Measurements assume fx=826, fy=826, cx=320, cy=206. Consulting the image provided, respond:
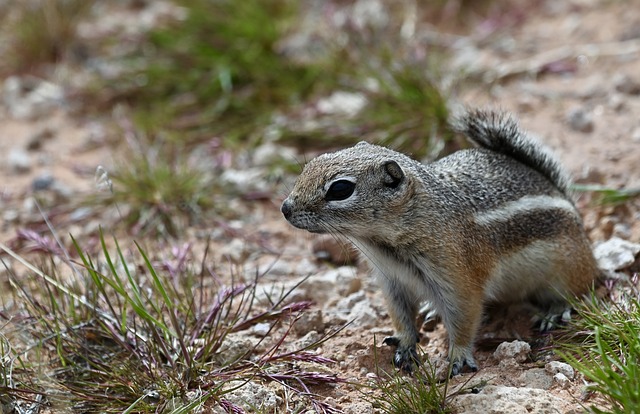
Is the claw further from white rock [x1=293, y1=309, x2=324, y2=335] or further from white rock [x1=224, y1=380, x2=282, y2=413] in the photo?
white rock [x1=224, y1=380, x2=282, y2=413]

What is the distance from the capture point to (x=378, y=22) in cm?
712

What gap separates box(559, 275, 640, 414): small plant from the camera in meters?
2.92

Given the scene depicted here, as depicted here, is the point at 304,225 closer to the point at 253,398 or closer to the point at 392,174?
the point at 392,174

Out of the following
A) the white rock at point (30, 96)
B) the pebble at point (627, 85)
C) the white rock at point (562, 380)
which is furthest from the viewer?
the white rock at point (30, 96)

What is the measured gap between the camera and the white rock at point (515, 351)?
3.67 m

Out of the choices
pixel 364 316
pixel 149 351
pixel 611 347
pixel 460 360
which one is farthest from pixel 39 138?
pixel 611 347

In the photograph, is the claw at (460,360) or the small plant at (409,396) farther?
the claw at (460,360)

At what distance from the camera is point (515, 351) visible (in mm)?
3666

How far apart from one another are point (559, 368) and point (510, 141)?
1.31m

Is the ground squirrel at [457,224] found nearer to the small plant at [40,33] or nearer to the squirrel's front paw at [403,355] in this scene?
the squirrel's front paw at [403,355]

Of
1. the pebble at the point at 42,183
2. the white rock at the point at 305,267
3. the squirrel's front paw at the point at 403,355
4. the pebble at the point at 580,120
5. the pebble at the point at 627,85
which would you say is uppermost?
the pebble at the point at 627,85

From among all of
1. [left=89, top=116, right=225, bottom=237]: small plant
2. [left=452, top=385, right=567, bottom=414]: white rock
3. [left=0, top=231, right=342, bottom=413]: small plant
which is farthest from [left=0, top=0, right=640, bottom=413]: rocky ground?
[left=89, top=116, right=225, bottom=237]: small plant

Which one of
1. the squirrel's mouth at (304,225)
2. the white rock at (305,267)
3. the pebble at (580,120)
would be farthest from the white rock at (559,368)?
the pebble at (580,120)

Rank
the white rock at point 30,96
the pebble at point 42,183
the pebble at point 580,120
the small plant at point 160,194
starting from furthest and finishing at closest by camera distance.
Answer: the white rock at point 30,96 < the pebble at point 42,183 < the pebble at point 580,120 < the small plant at point 160,194
